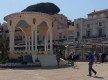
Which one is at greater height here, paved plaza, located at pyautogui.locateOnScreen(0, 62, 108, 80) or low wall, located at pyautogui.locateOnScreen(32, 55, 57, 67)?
low wall, located at pyautogui.locateOnScreen(32, 55, 57, 67)

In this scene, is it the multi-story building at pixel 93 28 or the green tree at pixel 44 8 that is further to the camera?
the green tree at pixel 44 8

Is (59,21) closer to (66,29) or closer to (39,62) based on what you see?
(66,29)

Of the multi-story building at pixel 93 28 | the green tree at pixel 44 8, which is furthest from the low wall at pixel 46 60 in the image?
the green tree at pixel 44 8

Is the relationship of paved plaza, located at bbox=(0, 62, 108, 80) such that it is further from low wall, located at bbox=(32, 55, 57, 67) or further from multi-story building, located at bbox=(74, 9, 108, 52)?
multi-story building, located at bbox=(74, 9, 108, 52)

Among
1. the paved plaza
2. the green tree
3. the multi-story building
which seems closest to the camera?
the paved plaza

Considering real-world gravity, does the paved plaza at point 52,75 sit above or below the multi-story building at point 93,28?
below

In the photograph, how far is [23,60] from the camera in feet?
115

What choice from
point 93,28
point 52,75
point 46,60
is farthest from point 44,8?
point 52,75

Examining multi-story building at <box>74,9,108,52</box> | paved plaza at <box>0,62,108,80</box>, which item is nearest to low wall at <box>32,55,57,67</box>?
paved plaza at <box>0,62,108,80</box>

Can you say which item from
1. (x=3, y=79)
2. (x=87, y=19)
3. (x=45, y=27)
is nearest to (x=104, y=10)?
(x=87, y=19)

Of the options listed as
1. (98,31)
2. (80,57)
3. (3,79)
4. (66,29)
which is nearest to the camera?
(3,79)

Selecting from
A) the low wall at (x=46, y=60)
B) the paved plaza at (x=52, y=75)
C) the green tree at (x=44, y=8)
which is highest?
the green tree at (x=44, y=8)

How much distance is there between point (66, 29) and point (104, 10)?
479 inches

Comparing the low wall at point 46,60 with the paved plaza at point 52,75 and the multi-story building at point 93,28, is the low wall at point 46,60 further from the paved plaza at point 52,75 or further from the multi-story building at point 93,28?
the multi-story building at point 93,28
